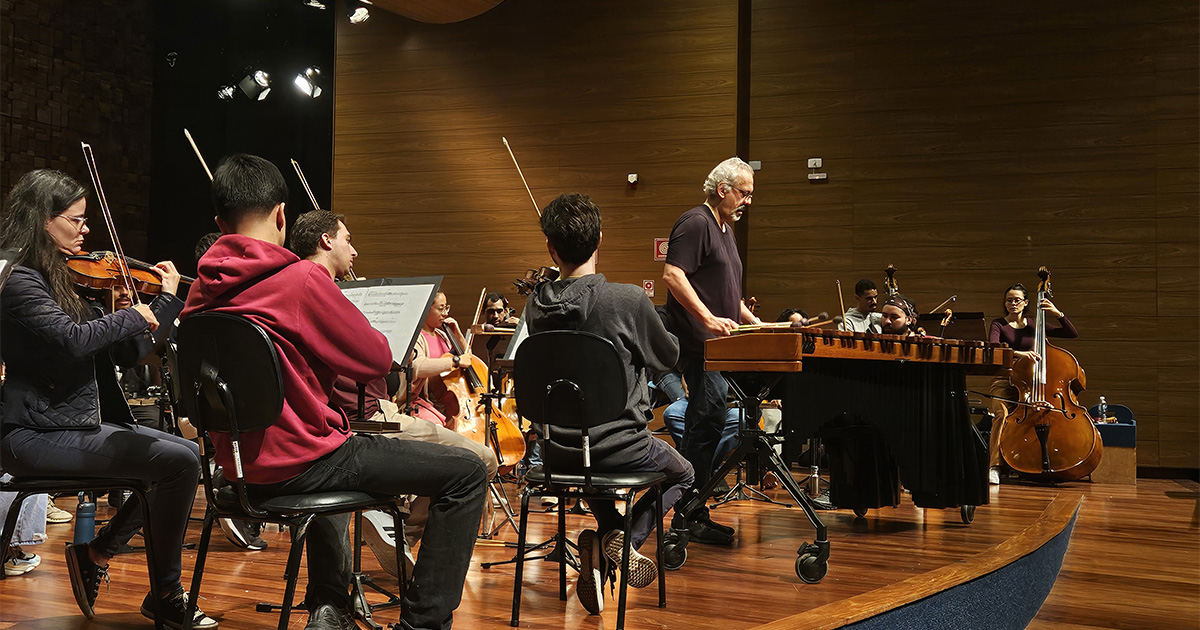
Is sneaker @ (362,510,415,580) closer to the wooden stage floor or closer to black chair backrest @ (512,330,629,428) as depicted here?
the wooden stage floor

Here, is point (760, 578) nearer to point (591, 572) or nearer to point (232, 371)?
point (591, 572)

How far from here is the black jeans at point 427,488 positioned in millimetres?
2070

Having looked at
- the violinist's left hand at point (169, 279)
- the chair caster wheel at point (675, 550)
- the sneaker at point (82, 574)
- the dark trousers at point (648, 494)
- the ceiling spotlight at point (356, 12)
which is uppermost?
the ceiling spotlight at point (356, 12)

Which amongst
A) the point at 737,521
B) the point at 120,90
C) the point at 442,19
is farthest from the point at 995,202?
the point at 120,90

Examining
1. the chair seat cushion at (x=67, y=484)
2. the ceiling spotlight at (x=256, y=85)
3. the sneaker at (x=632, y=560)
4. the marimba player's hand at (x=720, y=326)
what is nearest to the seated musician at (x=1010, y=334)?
the marimba player's hand at (x=720, y=326)

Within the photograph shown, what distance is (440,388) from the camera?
4.55m

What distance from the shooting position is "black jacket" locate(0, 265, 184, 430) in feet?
8.33

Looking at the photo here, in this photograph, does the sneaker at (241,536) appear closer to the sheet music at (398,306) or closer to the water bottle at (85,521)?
the water bottle at (85,521)

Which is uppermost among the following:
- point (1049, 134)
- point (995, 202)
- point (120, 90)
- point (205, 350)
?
point (120, 90)

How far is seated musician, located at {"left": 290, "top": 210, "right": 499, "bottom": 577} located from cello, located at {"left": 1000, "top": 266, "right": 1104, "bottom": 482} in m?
4.49

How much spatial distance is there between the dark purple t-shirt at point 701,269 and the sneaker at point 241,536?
191cm

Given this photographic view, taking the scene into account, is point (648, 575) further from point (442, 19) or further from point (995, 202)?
point (442, 19)

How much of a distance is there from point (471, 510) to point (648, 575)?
812 mm

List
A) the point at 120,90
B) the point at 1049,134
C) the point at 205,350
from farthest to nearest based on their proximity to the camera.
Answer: the point at 120,90
the point at 1049,134
the point at 205,350
